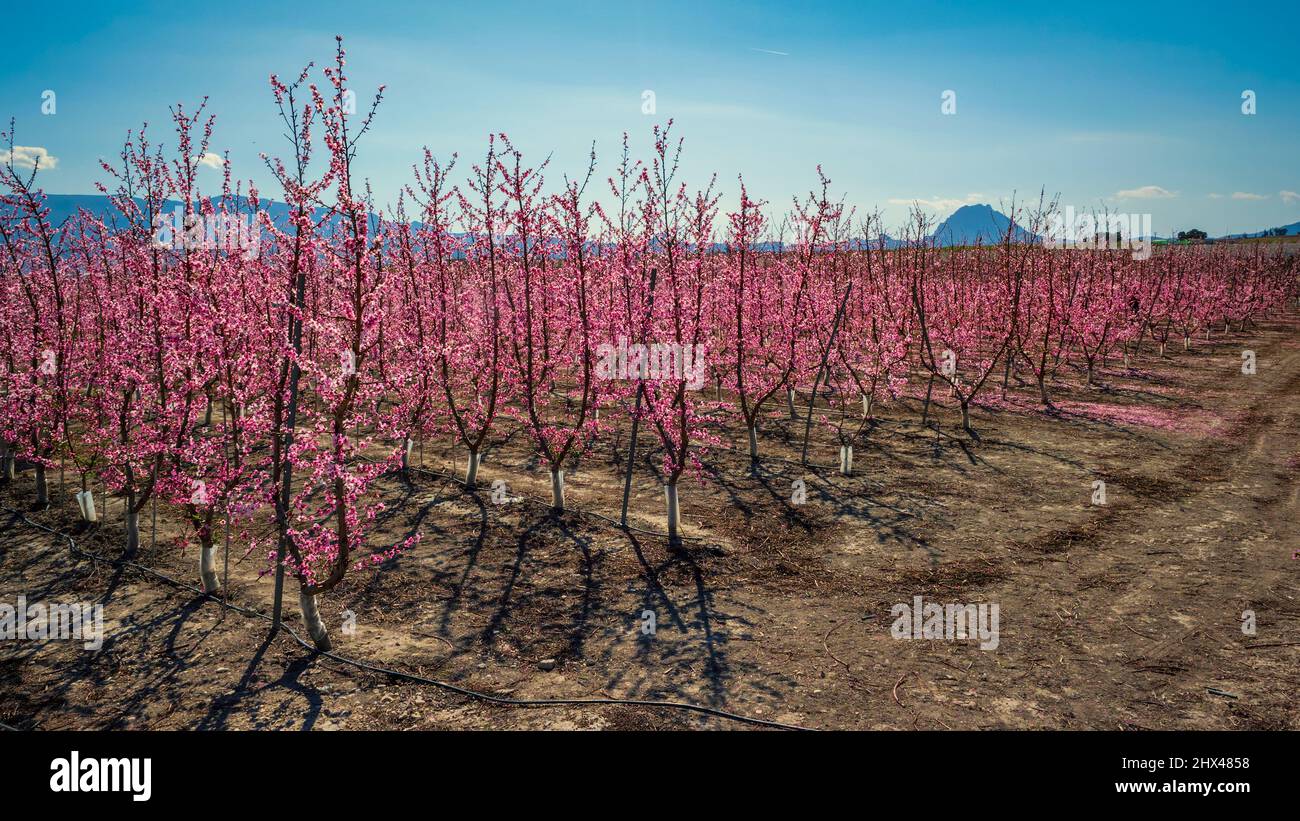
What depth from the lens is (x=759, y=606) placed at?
28.8ft

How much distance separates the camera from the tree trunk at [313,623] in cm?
745

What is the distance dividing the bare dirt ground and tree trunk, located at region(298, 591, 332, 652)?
196 mm

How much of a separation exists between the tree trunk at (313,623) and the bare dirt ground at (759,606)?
196 mm

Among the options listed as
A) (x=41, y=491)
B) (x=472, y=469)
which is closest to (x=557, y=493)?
(x=472, y=469)

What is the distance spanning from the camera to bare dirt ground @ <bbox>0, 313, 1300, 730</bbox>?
6.47 m

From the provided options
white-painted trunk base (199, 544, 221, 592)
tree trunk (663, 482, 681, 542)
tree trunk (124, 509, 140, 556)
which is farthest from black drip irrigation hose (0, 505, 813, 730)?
tree trunk (663, 482, 681, 542)

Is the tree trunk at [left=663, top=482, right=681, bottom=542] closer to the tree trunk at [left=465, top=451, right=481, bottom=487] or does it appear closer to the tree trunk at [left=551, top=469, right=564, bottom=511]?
the tree trunk at [left=551, top=469, right=564, bottom=511]

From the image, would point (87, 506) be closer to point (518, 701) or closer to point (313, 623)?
point (313, 623)

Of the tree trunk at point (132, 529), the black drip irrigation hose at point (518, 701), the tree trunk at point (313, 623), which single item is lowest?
the black drip irrigation hose at point (518, 701)

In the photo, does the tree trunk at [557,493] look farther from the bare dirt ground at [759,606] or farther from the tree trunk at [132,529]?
the tree trunk at [132,529]

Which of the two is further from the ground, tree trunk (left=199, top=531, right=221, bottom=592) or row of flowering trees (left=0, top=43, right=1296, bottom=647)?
row of flowering trees (left=0, top=43, right=1296, bottom=647)

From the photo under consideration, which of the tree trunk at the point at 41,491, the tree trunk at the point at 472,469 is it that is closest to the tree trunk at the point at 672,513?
the tree trunk at the point at 472,469

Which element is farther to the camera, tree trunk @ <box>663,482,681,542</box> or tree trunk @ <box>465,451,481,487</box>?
tree trunk @ <box>465,451,481,487</box>
